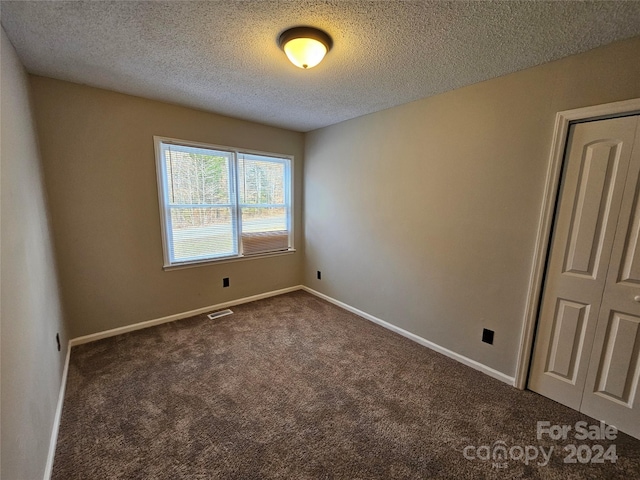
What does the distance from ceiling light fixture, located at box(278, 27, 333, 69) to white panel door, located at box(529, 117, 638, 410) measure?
174 centimetres

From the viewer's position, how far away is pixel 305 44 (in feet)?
5.23

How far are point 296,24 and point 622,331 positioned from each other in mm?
2737

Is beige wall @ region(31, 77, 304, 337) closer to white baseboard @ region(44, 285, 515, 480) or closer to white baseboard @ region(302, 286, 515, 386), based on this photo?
white baseboard @ region(44, 285, 515, 480)

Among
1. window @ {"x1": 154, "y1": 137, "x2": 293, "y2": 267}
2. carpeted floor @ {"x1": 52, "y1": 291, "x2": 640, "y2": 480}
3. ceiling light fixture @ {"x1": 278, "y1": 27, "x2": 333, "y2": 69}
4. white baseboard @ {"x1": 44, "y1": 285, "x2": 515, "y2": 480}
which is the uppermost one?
ceiling light fixture @ {"x1": 278, "y1": 27, "x2": 333, "y2": 69}

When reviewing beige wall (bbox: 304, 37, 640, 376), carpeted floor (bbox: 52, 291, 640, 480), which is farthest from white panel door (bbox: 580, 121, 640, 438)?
beige wall (bbox: 304, 37, 640, 376)

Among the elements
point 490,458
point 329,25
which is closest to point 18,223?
point 329,25

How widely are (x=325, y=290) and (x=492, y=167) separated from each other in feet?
8.37

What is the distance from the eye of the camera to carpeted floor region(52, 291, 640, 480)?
4.79 feet

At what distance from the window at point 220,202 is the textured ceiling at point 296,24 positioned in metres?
0.78

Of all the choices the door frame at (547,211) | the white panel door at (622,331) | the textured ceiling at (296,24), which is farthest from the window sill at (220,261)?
the white panel door at (622,331)

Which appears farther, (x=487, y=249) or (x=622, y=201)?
(x=487, y=249)

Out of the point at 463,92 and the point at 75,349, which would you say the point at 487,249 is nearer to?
the point at 463,92

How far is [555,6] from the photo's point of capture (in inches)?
52.1

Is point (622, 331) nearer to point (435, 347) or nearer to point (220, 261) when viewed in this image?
point (435, 347)
